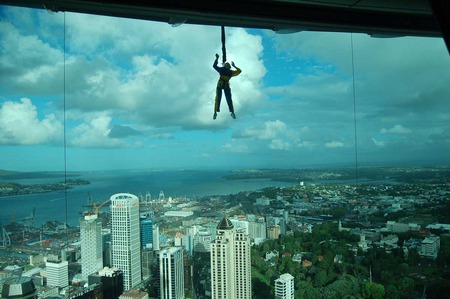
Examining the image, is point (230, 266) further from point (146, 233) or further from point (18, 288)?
point (18, 288)

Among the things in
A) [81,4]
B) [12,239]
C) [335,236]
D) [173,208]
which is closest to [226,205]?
[173,208]

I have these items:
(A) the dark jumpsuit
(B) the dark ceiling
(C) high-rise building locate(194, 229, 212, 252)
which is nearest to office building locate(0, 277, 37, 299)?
(C) high-rise building locate(194, 229, 212, 252)

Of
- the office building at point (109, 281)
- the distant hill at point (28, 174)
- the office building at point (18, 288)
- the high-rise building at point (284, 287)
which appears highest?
the distant hill at point (28, 174)

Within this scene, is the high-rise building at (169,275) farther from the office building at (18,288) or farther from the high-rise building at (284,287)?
the office building at (18,288)

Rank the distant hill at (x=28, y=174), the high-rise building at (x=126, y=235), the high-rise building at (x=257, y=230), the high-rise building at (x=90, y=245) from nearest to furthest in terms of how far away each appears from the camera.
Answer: the distant hill at (x=28, y=174) → the high-rise building at (x=90, y=245) → the high-rise building at (x=126, y=235) → the high-rise building at (x=257, y=230)

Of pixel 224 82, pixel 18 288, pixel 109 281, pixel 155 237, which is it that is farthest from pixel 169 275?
pixel 224 82

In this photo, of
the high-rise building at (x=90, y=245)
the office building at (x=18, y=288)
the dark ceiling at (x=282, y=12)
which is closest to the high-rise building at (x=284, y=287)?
the high-rise building at (x=90, y=245)

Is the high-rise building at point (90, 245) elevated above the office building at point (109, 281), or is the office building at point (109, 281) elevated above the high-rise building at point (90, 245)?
the high-rise building at point (90, 245)
